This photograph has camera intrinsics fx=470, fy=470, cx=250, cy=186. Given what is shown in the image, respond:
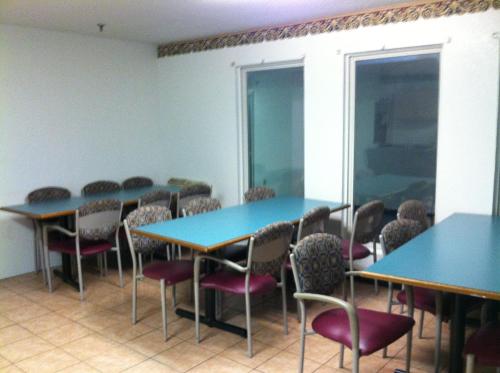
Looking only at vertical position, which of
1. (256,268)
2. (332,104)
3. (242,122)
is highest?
(332,104)

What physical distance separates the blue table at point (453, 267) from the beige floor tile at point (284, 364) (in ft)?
2.82

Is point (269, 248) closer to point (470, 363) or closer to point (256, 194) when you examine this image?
point (470, 363)

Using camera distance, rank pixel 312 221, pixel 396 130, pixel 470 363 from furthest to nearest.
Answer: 1. pixel 396 130
2. pixel 312 221
3. pixel 470 363

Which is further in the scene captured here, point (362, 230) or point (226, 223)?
point (362, 230)

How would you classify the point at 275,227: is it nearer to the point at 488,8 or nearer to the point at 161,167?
the point at 488,8

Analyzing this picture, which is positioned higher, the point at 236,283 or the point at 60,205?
the point at 60,205

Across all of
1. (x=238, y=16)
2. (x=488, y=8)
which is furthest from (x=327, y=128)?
(x=488, y=8)

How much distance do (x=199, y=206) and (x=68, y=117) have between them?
195 cm

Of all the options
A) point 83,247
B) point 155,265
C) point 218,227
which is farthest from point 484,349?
point 83,247

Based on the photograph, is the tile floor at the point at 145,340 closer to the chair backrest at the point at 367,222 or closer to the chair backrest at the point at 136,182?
the chair backrest at the point at 367,222

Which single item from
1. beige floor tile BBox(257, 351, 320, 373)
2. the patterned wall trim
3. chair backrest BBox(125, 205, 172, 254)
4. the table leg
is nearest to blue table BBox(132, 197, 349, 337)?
chair backrest BBox(125, 205, 172, 254)

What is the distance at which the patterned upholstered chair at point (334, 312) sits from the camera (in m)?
2.18

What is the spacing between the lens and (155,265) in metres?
3.48

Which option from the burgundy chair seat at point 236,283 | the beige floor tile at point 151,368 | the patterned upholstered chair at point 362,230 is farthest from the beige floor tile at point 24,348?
the patterned upholstered chair at point 362,230
